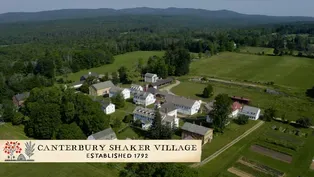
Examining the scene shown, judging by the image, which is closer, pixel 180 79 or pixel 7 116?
pixel 7 116

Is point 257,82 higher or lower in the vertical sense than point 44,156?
lower

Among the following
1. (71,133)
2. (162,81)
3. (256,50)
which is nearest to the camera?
(71,133)

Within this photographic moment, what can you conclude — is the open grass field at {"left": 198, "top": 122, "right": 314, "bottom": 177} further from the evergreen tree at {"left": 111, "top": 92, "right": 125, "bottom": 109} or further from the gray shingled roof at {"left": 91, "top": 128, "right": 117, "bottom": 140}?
the evergreen tree at {"left": 111, "top": 92, "right": 125, "bottom": 109}

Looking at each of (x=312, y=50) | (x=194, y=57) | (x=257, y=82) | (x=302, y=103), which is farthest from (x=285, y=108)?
(x=312, y=50)

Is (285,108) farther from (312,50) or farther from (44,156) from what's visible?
(312,50)

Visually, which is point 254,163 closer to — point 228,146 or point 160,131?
point 228,146

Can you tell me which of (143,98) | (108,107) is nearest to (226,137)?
(143,98)
